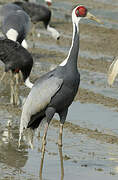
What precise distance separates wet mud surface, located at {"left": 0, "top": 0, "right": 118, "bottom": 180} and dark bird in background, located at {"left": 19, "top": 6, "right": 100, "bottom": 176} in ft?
1.25

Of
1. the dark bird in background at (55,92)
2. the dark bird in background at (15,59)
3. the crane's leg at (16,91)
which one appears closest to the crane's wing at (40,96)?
the dark bird in background at (55,92)

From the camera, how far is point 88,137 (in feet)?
29.0

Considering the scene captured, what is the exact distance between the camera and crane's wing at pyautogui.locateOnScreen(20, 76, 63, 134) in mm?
7457

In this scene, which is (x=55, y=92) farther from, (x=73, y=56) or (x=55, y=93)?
(x=73, y=56)

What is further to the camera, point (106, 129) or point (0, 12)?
point (0, 12)

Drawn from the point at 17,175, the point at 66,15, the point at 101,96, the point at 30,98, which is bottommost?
the point at 66,15

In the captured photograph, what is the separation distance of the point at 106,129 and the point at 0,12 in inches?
259

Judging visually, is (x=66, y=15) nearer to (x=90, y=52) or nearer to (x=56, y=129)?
(x=90, y=52)

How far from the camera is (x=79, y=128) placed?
9328 millimetres

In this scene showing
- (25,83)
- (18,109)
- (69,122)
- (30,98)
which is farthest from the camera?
(25,83)

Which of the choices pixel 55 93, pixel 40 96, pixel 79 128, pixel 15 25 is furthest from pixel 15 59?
pixel 55 93

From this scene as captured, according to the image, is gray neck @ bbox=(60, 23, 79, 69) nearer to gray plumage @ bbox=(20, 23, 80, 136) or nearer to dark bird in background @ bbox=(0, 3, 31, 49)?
gray plumage @ bbox=(20, 23, 80, 136)

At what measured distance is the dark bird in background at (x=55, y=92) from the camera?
24.3ft

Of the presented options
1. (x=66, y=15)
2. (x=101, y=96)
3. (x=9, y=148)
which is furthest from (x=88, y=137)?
(x=66, y=15)
